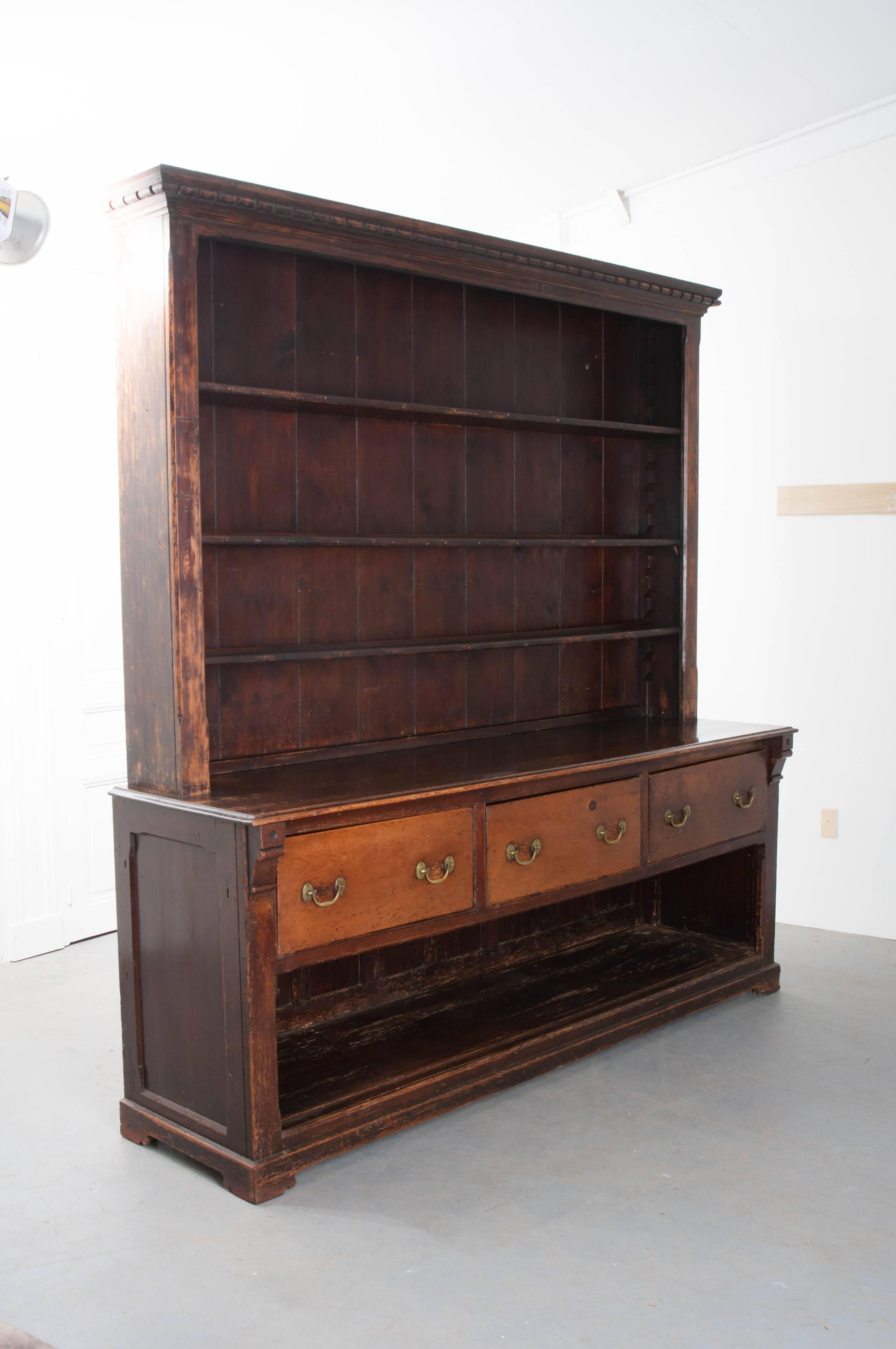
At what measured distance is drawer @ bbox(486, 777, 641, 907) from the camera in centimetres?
287

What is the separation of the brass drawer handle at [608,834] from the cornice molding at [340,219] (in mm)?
1571

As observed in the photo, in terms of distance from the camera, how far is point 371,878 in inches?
102

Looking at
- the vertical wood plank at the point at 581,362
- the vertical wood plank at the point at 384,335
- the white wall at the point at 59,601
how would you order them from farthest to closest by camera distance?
the white wall at the point at 59,601 < the vertical wood plank at the point at 581,362 < the vertical wood plank at the point at 384,335

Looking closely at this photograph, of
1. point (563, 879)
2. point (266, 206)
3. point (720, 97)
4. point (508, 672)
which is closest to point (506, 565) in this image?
point (508, 672)

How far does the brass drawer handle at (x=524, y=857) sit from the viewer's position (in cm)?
289

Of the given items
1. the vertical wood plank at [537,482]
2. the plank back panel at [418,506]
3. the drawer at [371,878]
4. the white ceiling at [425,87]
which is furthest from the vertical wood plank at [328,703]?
the white ceiling at [425,87]

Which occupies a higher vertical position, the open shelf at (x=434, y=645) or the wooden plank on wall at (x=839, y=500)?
the wooden plank on wall at (x=839, y=500)

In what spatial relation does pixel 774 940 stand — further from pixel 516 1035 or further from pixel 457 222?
pixel 457 222

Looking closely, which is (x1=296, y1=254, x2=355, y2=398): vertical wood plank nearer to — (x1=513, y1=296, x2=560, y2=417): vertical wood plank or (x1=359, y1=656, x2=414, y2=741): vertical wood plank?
(x1=513, y1=296, x2=560, y2=417): vertical wood plank

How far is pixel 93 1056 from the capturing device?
3.20 metres

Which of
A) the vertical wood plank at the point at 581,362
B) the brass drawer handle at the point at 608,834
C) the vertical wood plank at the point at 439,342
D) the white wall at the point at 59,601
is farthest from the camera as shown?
the white wall at the point at 59,601

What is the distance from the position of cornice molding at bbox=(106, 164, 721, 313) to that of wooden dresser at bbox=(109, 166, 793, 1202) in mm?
10

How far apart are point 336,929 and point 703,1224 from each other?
0.96 m

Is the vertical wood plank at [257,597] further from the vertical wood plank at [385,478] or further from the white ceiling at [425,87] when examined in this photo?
the white ceiling at [425,87]
